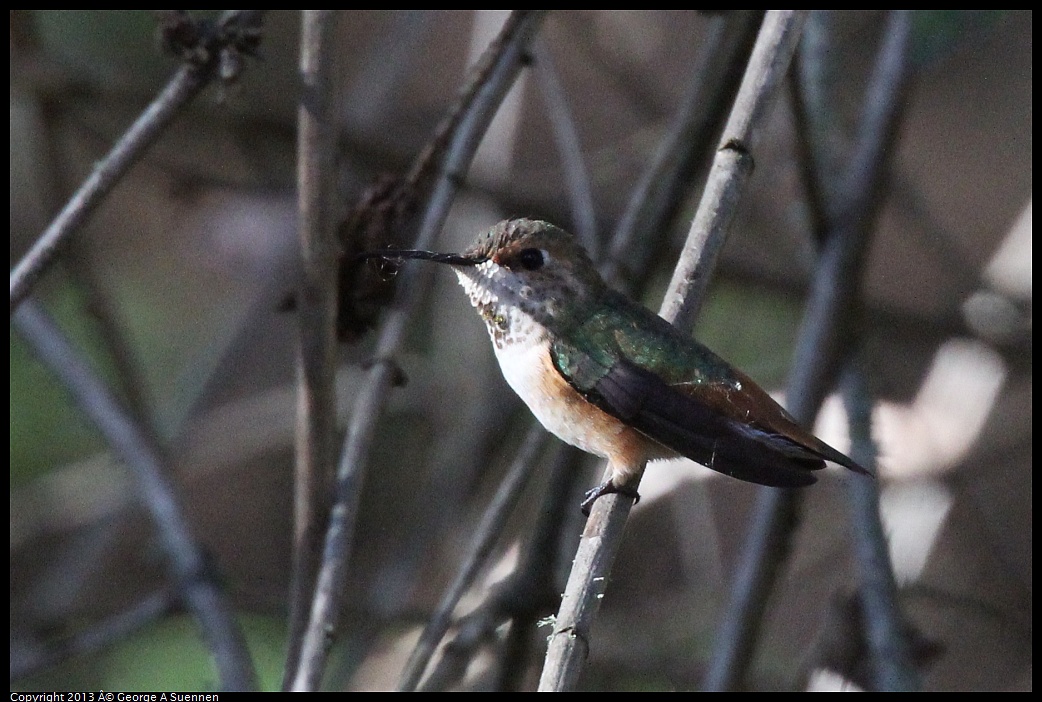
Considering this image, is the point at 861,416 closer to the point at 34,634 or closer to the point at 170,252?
the point at 34,634

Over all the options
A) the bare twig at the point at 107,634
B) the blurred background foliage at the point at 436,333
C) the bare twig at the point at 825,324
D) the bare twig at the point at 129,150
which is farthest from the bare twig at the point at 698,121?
the bare twig at the point at 107,634

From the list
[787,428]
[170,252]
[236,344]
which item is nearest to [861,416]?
[787,428]

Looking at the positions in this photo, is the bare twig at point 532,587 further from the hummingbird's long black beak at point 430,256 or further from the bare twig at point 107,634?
the hummingbird's long black beak at point 430,256

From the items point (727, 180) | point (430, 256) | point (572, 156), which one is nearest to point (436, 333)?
point (572, 156)

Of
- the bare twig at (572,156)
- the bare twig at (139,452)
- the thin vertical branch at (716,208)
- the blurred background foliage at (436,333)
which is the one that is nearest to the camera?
the thin vertical branch at (716,208)

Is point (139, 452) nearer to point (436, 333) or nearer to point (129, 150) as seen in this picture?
point (129, 150)

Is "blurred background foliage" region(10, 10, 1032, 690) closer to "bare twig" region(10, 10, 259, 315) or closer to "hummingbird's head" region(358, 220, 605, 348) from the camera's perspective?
"hummingbird's head" region(358, 220, 605, 348)
